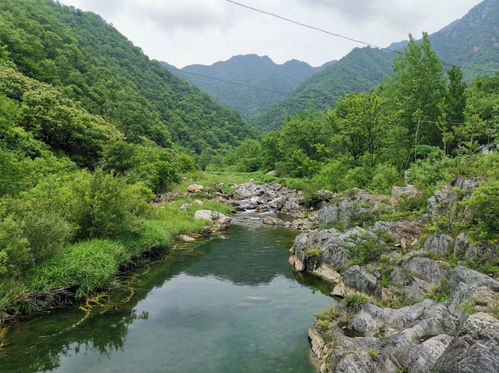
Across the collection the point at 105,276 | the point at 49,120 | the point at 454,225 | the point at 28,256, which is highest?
the point at 49,120

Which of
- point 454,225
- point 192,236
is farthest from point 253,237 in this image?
point 454,225

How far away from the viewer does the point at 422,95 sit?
135 ft

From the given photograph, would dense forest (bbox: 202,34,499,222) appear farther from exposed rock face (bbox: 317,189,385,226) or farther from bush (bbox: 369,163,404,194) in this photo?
exposed rock face (bbox: 317,189,385,226)

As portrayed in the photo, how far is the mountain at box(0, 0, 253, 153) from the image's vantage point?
6719cm

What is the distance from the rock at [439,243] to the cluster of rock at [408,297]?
0.13 ft

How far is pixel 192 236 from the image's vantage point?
89.4 feet

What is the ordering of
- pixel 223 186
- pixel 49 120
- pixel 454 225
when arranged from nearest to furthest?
pixel 454 225 < pixel 49 120 < pixel 223 186

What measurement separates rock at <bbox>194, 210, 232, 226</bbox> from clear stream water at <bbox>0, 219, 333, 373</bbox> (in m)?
10.6

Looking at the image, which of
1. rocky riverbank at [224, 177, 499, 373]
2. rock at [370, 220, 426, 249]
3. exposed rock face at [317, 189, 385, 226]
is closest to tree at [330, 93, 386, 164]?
exposed rock face at [317, 189, 385, 226]

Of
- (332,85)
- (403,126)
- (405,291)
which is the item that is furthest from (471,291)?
(332,85)

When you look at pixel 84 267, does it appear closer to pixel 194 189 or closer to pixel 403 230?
pixel 403 230

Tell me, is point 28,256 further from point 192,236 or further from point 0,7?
point 0,7

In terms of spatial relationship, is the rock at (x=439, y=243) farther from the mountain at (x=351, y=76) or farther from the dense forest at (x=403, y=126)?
the mountain at (x=351, y=76)

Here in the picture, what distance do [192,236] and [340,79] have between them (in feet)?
526
